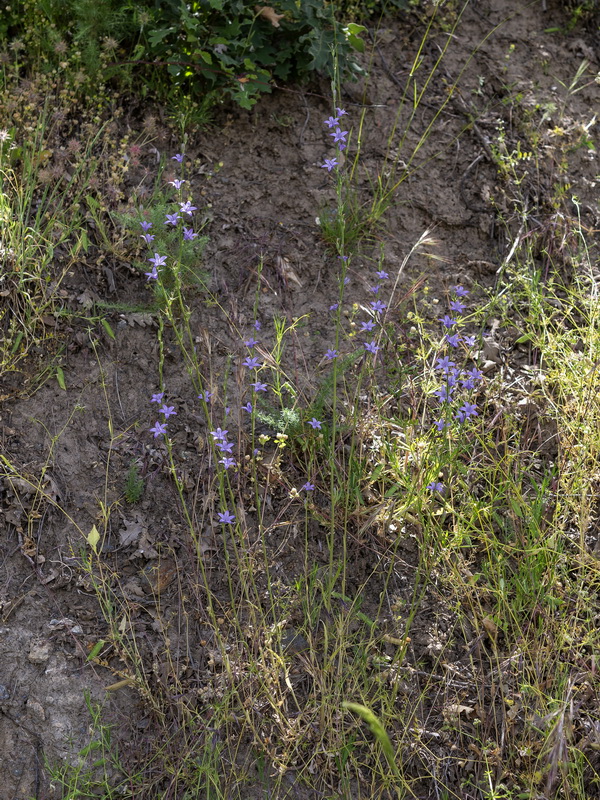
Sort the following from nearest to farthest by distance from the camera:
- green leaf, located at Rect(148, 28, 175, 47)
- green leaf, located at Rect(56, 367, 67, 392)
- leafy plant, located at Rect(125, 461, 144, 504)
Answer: leafy plant, located at Rect(125, 461, 144, 504) < green leaf, located at Rect(56, 367, 67, 392) < green leaf, located at Rect(148, 28, 175, 47)

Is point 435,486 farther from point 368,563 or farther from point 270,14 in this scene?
point 270,14

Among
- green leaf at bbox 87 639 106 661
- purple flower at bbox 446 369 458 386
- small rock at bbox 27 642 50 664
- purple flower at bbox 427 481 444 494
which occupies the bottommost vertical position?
small rock at bbox 27 642 50 664

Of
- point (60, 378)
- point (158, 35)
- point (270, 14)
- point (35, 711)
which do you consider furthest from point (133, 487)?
point (270, 14)

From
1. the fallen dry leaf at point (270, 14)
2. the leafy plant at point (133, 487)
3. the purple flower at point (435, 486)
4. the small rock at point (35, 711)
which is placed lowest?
the small rock at point (35, 711)

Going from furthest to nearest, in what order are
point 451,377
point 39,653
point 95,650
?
point 451,377, point 39,653, point 95,650

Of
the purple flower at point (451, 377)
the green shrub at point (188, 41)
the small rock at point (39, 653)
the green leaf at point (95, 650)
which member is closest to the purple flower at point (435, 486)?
the purple flower at point (451, 377)

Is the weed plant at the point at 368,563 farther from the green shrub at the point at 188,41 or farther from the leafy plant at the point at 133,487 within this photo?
the green shrub at the point at 188,41

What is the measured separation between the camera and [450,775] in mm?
2363

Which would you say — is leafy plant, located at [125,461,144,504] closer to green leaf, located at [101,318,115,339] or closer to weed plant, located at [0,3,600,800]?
weed plant, located at [0,3,600,800]

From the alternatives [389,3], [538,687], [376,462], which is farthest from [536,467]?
[389,3]

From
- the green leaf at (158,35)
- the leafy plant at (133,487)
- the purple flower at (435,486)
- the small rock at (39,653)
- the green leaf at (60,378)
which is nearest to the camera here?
the small rock at (39,653)

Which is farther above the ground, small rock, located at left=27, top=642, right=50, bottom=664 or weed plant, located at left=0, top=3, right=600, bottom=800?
weed plant, located at left=0, top=3, right=600, bottom=800

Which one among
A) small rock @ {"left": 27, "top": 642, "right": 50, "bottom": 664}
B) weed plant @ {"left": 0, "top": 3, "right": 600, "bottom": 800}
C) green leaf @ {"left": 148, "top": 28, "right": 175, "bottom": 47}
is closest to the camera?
weed plant @ {"left": 0, "top": 3, "right": 600, "bottom": 800}

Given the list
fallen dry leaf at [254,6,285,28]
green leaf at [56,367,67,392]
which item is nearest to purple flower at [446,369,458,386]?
green leaf at [56,367,67,392]
